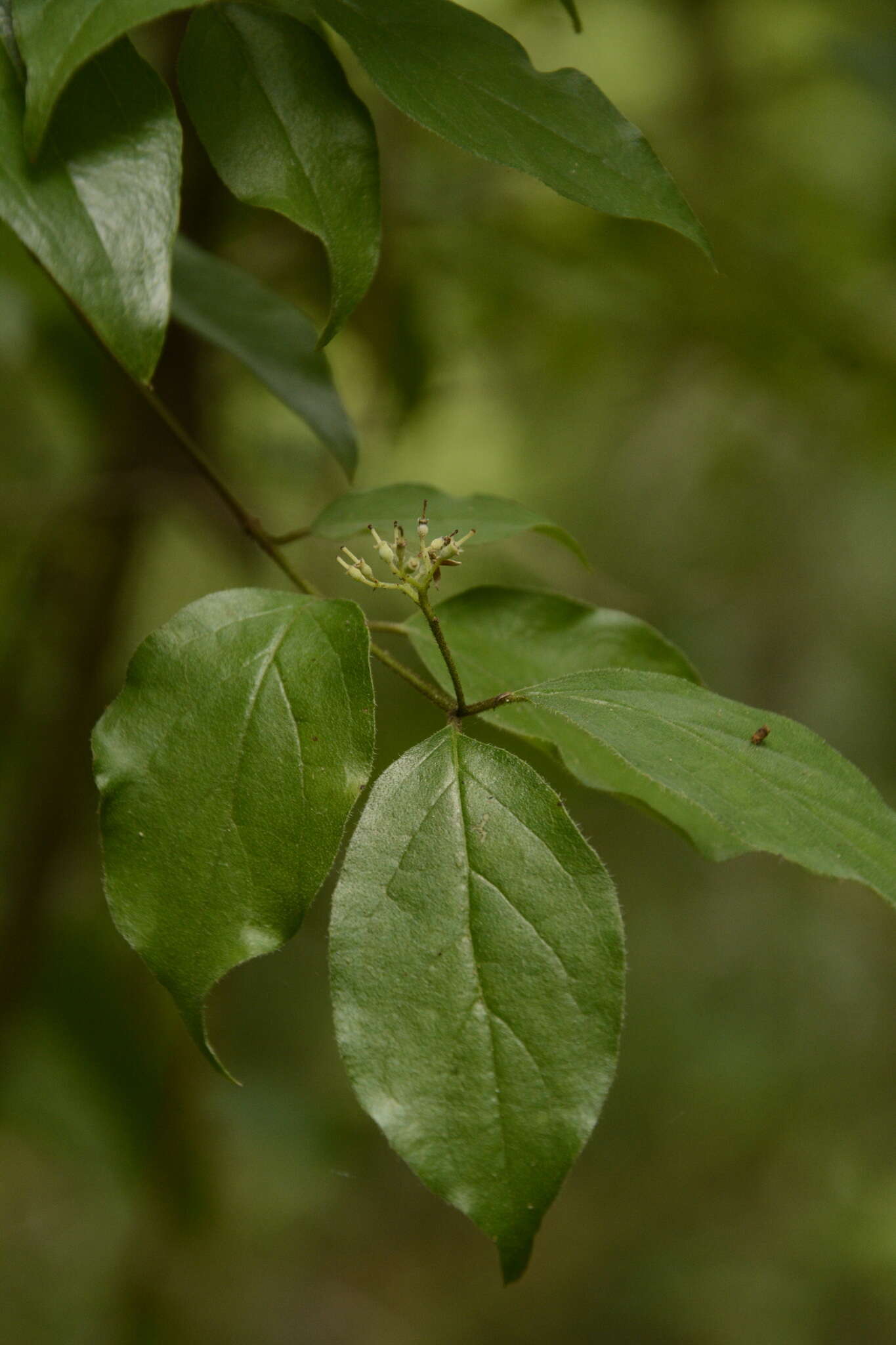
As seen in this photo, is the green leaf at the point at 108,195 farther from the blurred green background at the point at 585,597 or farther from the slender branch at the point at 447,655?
the blurred green background at the point at 585,597

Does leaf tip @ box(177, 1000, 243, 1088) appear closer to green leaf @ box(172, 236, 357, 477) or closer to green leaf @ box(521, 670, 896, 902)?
green leaf @ box(521, 670, 896, 902)

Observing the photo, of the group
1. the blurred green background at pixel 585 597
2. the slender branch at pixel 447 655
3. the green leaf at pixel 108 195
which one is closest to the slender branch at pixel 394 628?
the slender branch at pixel 447 655

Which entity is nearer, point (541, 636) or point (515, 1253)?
point (515, 1253)

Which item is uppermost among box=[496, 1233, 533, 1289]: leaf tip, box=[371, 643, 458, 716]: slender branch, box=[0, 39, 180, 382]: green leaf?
box=[0, 39, 180, 382]: green leaf

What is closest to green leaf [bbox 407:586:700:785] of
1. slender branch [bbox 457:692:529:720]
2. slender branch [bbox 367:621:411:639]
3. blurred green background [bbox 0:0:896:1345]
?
slender branch [bbox 367:621:411:639]

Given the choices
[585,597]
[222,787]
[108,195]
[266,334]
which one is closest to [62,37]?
[108,195]

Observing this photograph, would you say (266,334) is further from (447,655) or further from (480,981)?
(480,981)
